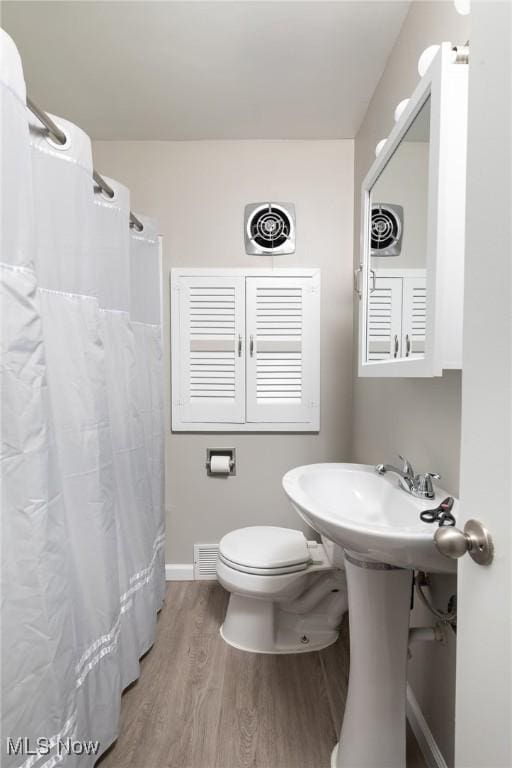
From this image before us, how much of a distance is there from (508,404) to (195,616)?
2008 millimetres

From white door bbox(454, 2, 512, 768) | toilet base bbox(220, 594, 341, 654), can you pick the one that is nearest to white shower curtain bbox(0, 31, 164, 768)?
toilet base bbox(220, 594, 341, 654)

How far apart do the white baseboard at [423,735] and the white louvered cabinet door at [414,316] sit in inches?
46.6

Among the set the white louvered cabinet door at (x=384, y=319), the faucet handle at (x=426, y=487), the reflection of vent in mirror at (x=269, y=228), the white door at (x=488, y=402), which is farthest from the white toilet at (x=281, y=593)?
the reflection of vent in mirror at (x=269, y=228)

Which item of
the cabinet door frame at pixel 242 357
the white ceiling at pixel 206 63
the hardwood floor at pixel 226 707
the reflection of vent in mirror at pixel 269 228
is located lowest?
the hardwood floor at pixel 226 707

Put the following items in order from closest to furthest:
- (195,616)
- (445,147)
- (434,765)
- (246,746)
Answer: (445,147) < (434,765) < (246,746) < (195,616)

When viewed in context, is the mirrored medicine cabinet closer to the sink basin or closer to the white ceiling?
the sink basin

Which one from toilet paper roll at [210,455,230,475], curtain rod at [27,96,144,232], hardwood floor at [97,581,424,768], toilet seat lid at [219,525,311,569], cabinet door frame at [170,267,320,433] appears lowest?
hardwood floor at [97,581,424,768]

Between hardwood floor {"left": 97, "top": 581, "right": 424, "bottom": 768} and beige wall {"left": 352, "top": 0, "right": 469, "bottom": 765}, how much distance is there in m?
0.24

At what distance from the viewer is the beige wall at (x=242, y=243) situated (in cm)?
229

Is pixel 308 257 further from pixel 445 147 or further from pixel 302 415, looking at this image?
pixel 445 147

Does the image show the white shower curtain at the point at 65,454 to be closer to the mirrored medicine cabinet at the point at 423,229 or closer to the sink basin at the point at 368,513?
the sink basin at the point at 368,513

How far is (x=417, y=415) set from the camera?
1.42 m

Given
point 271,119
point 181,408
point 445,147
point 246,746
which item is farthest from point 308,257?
point 246,746

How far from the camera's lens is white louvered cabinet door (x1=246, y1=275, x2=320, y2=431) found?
2.29 m
